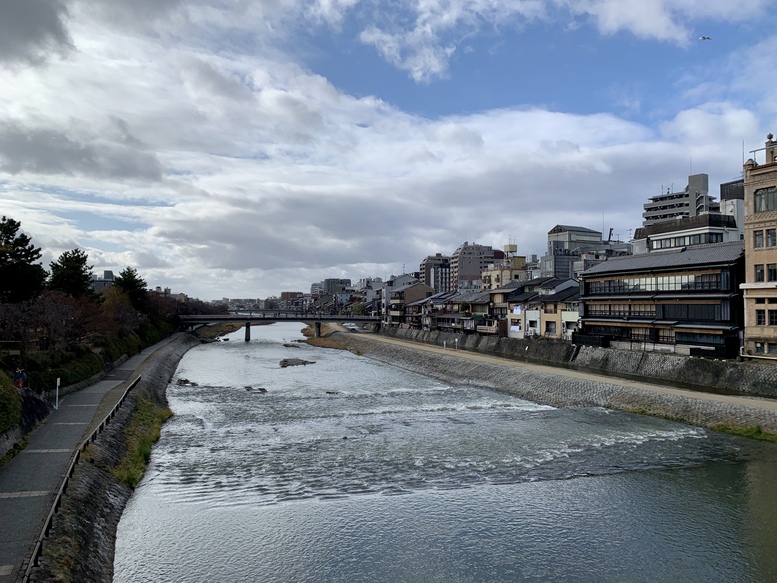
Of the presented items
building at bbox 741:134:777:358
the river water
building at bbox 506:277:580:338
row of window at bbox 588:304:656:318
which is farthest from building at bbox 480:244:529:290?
the river water

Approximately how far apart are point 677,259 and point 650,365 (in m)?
8.28

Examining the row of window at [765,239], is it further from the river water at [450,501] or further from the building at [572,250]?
the building at [572,250]

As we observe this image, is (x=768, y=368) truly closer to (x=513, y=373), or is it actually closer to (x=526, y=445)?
(x=513, y=373)

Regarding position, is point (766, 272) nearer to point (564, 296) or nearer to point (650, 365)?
point (650, 365)

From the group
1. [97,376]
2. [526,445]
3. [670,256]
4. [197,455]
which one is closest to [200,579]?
[197,455]

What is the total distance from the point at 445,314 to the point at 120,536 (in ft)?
188

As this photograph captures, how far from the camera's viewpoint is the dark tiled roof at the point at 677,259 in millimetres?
34469

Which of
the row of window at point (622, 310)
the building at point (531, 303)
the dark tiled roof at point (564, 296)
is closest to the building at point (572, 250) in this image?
the building at point (531, 303)

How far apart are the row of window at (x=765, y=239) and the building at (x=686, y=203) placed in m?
42.6

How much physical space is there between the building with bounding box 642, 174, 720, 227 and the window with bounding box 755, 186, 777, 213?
138 feet

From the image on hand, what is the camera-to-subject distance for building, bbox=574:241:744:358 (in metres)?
33.2

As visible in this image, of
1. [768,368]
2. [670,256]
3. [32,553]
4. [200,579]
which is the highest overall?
[670,256]

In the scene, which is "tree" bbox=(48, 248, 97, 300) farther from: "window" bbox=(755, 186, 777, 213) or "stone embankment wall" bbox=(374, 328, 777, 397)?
"window" bbox=(755, 186, 777, 213)

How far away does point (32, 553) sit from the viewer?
970 centimetres
